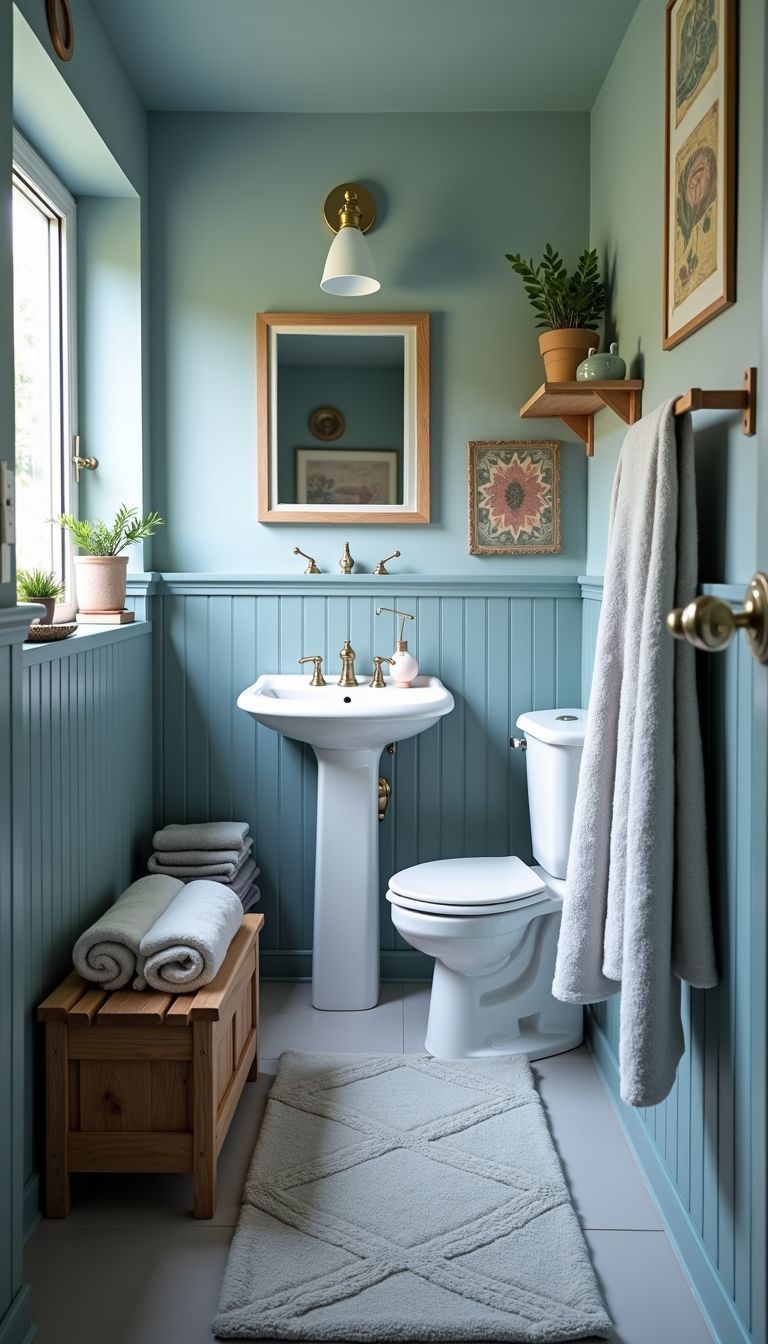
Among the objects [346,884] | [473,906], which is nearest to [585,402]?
[473,906]

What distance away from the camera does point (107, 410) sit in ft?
9.65

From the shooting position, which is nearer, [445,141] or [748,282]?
[748,282]

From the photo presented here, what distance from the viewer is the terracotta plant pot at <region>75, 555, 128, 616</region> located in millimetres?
2688

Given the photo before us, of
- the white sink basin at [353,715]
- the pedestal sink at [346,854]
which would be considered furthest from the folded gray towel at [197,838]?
the white sink basin at [353,715]

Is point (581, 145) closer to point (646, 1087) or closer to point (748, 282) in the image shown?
point (748, 282)

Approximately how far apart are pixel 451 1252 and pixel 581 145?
2.76m

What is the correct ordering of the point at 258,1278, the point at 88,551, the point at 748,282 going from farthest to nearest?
the point at 88,551 → the point at 258,1278 → the point at 748,282

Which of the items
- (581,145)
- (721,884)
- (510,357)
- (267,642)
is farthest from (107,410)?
(721,884)

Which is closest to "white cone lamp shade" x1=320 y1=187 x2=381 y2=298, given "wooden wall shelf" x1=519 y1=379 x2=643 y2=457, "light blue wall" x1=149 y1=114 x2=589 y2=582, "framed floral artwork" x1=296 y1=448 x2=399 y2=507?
"light blue wall" x1=149 y1=114 x2=589 y2=582

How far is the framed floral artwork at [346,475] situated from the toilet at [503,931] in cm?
83

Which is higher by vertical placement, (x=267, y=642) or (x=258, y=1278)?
(x=267, y=642)

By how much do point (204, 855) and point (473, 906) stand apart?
0.77 m

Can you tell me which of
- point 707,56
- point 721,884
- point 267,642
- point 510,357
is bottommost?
point 721,884

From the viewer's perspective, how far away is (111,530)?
2924mm
